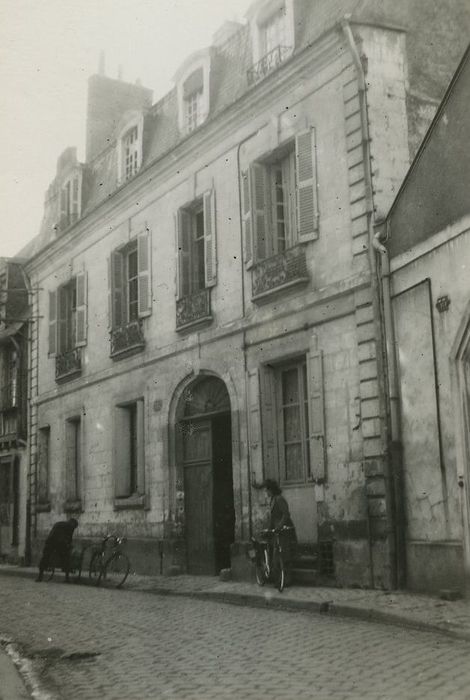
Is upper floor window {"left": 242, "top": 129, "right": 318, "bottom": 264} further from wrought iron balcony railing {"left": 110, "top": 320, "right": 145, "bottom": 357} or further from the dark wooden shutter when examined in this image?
the dark wooden shutter

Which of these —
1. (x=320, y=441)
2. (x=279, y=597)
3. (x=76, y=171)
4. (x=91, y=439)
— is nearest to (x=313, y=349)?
(x=320, y=441)

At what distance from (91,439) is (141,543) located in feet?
11.0

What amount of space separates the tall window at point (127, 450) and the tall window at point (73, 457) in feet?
7.21

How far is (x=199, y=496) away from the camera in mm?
14695

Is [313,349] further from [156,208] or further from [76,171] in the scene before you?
[76,171]

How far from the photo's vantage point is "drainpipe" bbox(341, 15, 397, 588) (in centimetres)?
1034

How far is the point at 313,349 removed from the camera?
11.9 meters

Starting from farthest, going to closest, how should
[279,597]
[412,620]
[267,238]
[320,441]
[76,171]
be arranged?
[76,171] → [267,238] → [320,441] → [279,597] → [412,620]

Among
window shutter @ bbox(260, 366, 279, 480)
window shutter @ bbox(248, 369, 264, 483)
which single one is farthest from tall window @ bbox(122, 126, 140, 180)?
window shutter @ bbox(260, 366, 279, 480)

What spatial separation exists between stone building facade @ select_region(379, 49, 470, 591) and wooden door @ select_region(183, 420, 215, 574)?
4.79 meters

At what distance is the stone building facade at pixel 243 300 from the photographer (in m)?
11.4

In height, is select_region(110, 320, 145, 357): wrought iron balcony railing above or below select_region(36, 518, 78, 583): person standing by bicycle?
above

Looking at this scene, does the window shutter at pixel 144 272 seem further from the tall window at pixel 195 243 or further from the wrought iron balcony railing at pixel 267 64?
the wrought iron balcony railing at pixel 267 64

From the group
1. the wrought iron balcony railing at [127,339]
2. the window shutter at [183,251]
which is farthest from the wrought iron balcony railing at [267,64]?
the wrought iron balcony railing at [127,339]
